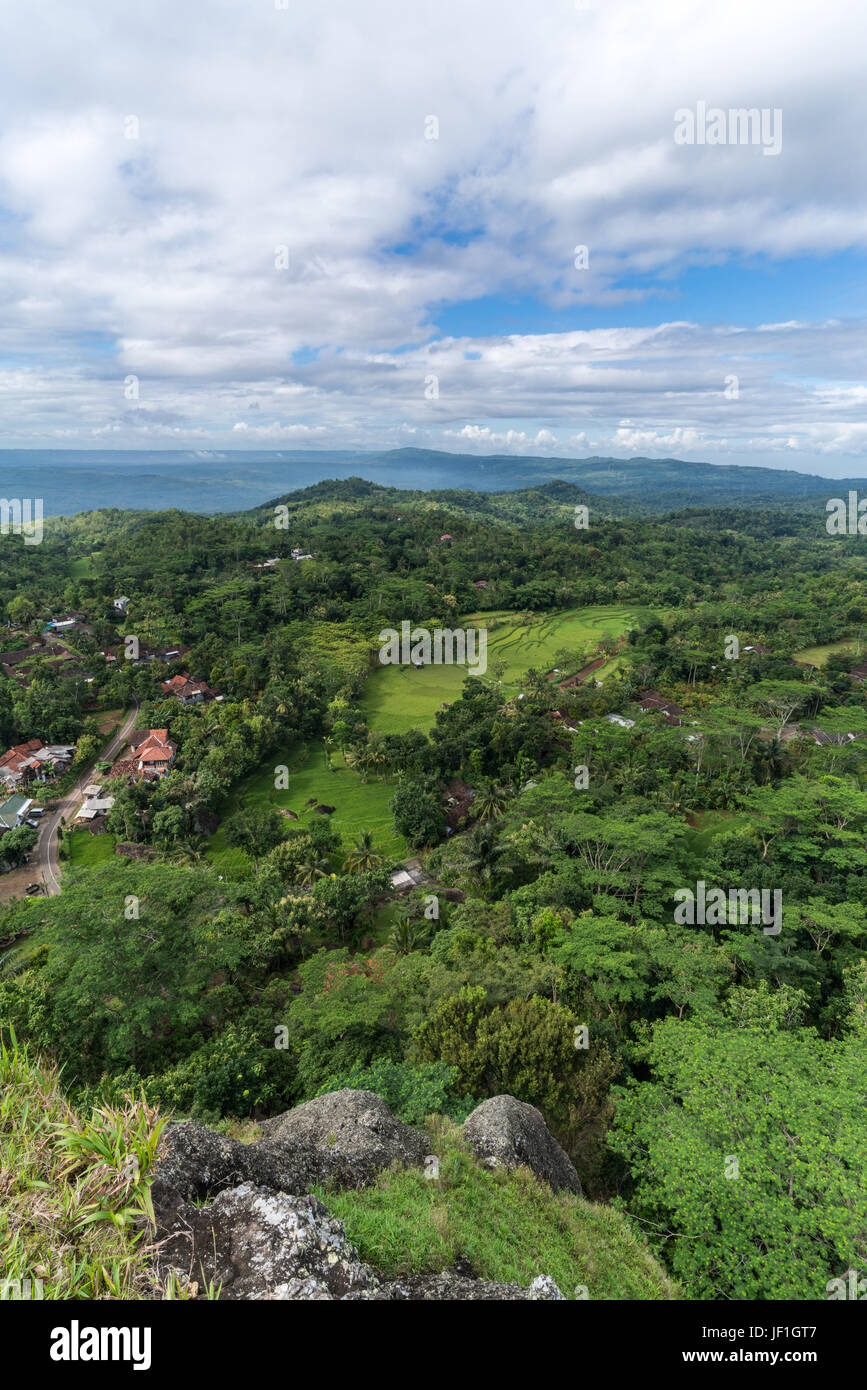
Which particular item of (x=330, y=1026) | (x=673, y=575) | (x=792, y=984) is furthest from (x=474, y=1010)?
(x=673, y=575)

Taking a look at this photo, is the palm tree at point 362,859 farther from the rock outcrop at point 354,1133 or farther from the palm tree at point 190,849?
the rock outcrop at point 354,1133

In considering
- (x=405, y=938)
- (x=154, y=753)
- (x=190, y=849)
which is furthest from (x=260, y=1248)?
(x=154, y=753)

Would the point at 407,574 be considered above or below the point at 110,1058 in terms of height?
above

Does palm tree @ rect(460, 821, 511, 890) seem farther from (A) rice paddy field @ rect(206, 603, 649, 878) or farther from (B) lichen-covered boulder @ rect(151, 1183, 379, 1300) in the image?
(B) lichen-covered boulder @ rect(151, 1183, 379, 1300)

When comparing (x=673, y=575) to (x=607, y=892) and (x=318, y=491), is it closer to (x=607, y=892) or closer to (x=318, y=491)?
(x=607, y=892)

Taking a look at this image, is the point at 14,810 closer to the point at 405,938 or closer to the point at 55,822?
the point at 55,822

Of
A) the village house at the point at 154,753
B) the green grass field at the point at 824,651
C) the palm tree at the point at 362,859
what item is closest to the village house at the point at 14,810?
the village house at the point at 154,753
